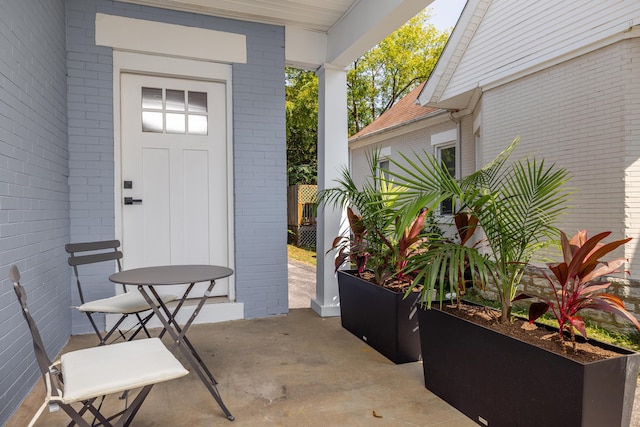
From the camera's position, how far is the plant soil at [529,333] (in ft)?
5.80

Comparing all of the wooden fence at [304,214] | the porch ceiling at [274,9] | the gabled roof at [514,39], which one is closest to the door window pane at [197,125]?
the porch ceiling at [274,9]

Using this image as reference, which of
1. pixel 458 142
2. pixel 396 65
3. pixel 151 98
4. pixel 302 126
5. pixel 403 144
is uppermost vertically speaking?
pixel 396 65

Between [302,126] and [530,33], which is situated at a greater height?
[302,126]

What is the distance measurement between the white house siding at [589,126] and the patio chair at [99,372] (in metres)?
3.97

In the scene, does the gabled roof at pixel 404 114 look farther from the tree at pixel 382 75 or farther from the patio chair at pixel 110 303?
the patio chair at pixel 110 303

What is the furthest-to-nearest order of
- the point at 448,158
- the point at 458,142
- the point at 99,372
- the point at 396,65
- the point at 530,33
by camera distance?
the point at 396,65 < the point at 448,158 < the point at 458,142 < the point at 530,33 < the point at 99,372

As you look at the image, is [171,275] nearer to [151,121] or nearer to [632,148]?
[151,121]

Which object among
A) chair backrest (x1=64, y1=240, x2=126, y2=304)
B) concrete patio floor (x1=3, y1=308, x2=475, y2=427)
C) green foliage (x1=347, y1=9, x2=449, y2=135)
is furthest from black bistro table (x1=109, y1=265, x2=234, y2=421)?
green foliage (x1=347, y1=9, x2=449, y2=135)

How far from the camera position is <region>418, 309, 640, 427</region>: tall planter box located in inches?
65.1

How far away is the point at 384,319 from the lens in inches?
123

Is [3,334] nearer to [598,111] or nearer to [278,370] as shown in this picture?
[278,370]

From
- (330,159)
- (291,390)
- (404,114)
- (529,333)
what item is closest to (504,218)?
(529,333)

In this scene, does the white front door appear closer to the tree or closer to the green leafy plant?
the green leafy plant

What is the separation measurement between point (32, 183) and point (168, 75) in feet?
5.64
